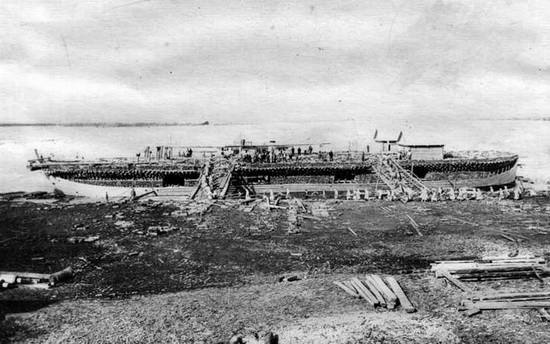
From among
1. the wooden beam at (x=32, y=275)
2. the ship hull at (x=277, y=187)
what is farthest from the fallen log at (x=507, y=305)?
the ship hull at (x=277, y=187)

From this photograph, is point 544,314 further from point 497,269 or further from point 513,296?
point 497,269

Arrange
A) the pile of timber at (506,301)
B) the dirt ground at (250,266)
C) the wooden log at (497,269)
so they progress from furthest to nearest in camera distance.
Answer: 1. the wooden log at (497,269)
2. the pile of timber at (506,301)
3. the dirt ground at (250,266)

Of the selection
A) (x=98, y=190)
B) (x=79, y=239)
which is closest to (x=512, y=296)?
(x=79, y=239)

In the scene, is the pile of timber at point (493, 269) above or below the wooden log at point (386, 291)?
above

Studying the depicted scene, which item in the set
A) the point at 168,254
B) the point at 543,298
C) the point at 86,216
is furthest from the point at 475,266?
the point at 86,216

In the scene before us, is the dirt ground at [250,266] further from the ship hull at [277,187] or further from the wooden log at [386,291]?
the ship hull at [277,187]

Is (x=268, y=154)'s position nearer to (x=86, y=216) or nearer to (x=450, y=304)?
(x=86, y=216)
